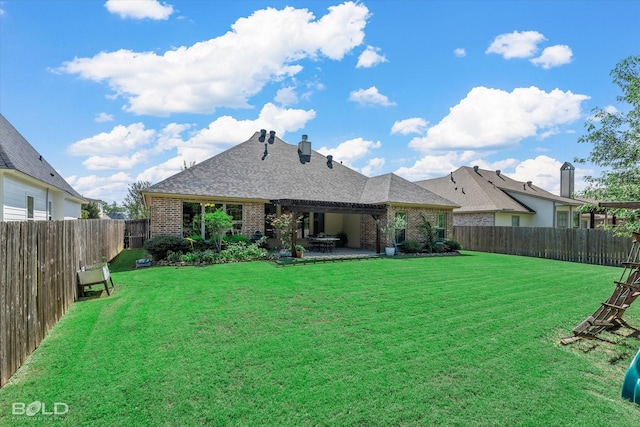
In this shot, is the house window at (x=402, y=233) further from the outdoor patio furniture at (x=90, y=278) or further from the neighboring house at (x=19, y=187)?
the neighboring house at (x=19, y=187)

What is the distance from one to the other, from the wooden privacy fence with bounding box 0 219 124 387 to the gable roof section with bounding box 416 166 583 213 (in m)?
23.0

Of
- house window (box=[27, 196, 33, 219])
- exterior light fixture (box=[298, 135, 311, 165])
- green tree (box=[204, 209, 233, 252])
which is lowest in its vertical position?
green tree (box=[204, 209, 233, 252])

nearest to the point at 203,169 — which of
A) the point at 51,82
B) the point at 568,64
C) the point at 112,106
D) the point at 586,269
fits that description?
the point at 112,106

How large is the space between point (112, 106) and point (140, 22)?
575cm

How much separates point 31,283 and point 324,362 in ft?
14.0

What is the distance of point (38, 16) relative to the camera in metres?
8.84

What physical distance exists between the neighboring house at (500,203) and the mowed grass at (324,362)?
15712mm

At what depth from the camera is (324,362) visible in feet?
14.3

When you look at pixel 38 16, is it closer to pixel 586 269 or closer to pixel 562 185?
pixel 586 269

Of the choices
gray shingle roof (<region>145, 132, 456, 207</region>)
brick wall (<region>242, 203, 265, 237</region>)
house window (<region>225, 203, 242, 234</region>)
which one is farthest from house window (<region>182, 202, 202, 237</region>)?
brick wall (<region>242, 203, 265, 237</region>)

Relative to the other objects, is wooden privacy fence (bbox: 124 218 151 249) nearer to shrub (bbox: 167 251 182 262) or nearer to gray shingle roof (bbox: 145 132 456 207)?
gray shingle roof (bbox: 145 132 456 207)

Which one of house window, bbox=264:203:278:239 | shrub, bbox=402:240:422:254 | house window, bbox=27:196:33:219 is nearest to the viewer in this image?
house window, bbox=27:196:33:219

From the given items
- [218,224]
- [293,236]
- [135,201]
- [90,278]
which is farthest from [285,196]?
[135,201]

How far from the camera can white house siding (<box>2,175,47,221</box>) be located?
1155 centimetres
